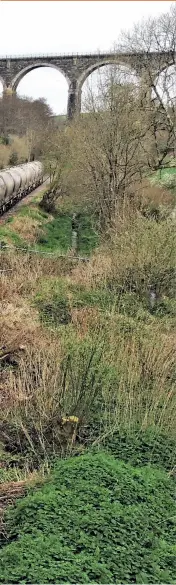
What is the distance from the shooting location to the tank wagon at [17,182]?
70.0 ft

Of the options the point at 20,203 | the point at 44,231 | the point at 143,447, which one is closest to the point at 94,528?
the point at 143,447

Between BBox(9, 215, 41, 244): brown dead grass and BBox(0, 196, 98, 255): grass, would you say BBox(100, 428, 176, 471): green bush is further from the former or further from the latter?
BBox(9, 215, 41, 244): brown dead grass

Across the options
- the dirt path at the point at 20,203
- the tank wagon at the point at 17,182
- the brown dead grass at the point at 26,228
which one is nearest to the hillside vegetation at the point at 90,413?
the brown dead grass at the point at 26,228

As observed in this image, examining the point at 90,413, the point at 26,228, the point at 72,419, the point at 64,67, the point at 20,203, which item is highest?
the point at 64,67

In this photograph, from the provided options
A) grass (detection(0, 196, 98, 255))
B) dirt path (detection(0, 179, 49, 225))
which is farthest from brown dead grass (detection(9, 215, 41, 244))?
dirt path (detection(0, 179, 49, 225))

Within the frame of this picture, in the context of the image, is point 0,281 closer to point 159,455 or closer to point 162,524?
point 159,455

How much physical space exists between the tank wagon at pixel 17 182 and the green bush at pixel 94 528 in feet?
54.1

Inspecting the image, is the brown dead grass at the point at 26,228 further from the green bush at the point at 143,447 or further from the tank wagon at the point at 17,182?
the green bush at the point at 143,447

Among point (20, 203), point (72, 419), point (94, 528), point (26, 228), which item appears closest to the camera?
point (94, 528)

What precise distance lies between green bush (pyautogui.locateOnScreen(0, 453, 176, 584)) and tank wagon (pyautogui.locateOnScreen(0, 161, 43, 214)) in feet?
54.1

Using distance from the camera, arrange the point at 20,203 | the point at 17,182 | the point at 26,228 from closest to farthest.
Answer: the point at 26,228
the point at 17,182
the point at 20,203

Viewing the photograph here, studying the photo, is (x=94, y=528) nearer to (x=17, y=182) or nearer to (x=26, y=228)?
(x=26, y=228)

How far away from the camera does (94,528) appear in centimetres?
427

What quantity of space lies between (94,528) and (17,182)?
2091cm
